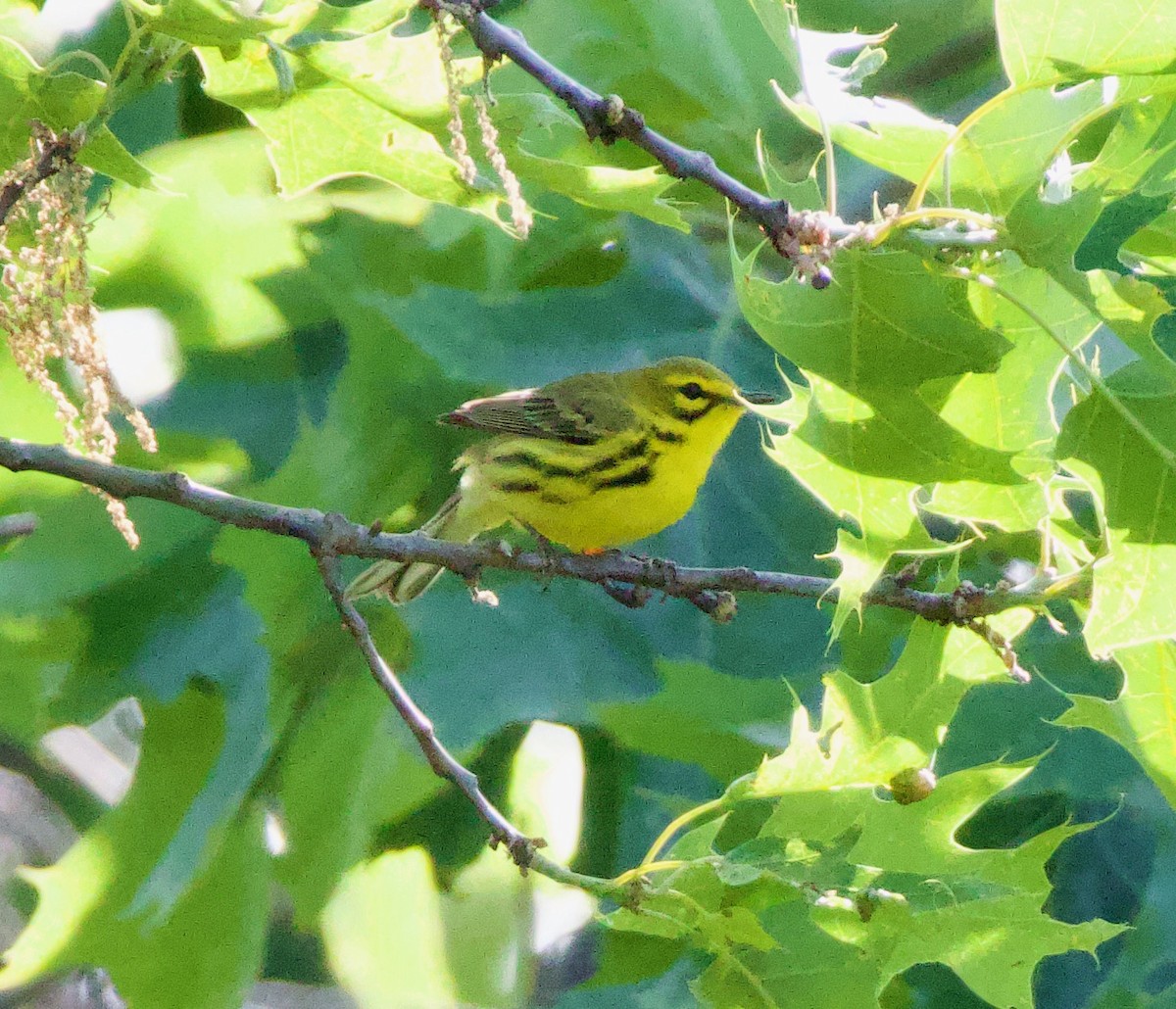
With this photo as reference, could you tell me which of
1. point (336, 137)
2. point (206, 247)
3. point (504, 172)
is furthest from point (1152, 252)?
point (206, 247)

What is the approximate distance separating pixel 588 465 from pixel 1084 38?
117 cm

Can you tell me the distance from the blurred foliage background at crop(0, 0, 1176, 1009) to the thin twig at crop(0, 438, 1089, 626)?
266 millimetres

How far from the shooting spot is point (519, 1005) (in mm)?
1696

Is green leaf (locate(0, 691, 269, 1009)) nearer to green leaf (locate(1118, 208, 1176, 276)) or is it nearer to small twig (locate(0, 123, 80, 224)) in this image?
small twig (locate(0, 123, 80, 224))

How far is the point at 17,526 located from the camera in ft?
4.63

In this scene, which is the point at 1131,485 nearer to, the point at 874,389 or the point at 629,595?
the point at 874,389

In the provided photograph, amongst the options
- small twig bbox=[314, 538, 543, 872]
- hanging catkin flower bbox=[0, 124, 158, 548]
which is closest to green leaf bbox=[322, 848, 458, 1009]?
small twig bbox=[314, 538, 543, 872]

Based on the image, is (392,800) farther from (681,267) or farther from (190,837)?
(681,267)

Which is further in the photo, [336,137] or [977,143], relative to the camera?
[336,137]

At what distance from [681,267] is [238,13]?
0.91 metres

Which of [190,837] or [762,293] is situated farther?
[190,837]

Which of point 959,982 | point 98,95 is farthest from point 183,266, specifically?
point 959,982

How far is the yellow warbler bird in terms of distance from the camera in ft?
5.77

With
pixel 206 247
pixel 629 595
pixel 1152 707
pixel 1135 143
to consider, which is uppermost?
pixel 1135 143
